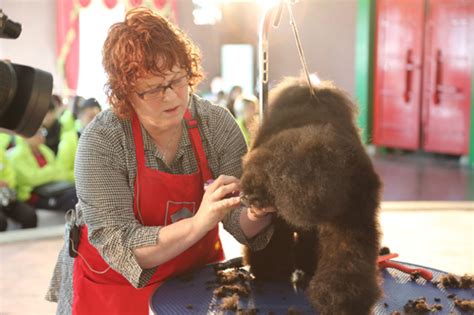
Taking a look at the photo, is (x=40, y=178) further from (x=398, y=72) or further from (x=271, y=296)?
(x=398, y=72)

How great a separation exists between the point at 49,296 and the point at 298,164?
93cm

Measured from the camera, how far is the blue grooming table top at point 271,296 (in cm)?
132

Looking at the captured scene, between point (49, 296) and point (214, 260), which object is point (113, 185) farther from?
point (49, 296)

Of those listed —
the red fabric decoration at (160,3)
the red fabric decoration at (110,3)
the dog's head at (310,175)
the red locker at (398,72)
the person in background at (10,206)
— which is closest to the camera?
the dog's head at (310,175)

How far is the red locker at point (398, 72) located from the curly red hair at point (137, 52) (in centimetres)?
539

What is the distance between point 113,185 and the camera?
1450mm

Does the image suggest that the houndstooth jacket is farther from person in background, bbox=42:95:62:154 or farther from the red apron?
person in background, bbox=42:95:62:154

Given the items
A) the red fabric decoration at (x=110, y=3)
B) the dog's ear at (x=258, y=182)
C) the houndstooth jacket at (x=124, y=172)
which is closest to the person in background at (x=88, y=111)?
the red fabric decoration at (x=110, y=3)

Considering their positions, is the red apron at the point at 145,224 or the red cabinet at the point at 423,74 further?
the red cabinet at the point at 423,74

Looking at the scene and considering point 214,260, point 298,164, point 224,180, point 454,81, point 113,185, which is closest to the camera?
point 298,164

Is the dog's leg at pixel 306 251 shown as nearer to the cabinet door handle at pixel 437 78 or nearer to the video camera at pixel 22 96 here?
the video camera at pixel 22 96

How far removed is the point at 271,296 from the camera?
1411 mm

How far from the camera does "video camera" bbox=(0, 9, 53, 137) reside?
1265mm

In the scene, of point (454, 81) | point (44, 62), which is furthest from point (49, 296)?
point (454, 81)
